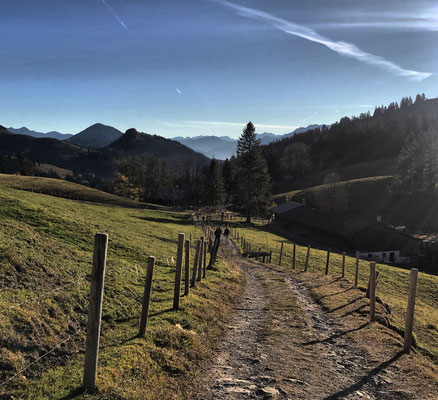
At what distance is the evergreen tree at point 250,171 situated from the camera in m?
73.1

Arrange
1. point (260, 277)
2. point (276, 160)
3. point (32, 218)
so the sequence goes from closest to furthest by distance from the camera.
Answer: point (32, 218) → point (260, 277) → point (276, 160)

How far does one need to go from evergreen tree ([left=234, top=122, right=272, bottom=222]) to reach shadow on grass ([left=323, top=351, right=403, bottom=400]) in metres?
63.5

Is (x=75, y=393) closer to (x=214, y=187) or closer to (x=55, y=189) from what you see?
(x=55, y=189)

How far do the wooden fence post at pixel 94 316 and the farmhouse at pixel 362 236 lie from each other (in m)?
62.9

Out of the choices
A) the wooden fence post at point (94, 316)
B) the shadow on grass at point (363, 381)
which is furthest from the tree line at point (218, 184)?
the wooden fence post at point (94, 316)

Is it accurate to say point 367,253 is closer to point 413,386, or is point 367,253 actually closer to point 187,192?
point 413,386

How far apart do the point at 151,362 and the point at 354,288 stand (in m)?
15.7

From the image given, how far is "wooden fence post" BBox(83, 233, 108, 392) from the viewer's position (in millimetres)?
6199

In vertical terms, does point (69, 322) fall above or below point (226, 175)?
below

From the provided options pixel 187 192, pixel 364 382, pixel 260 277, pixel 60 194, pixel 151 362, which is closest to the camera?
pixel 151 362

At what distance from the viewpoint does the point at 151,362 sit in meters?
7.77

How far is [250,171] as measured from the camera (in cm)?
7362

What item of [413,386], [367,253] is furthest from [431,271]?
[413,386]

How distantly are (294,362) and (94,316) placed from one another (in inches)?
244
